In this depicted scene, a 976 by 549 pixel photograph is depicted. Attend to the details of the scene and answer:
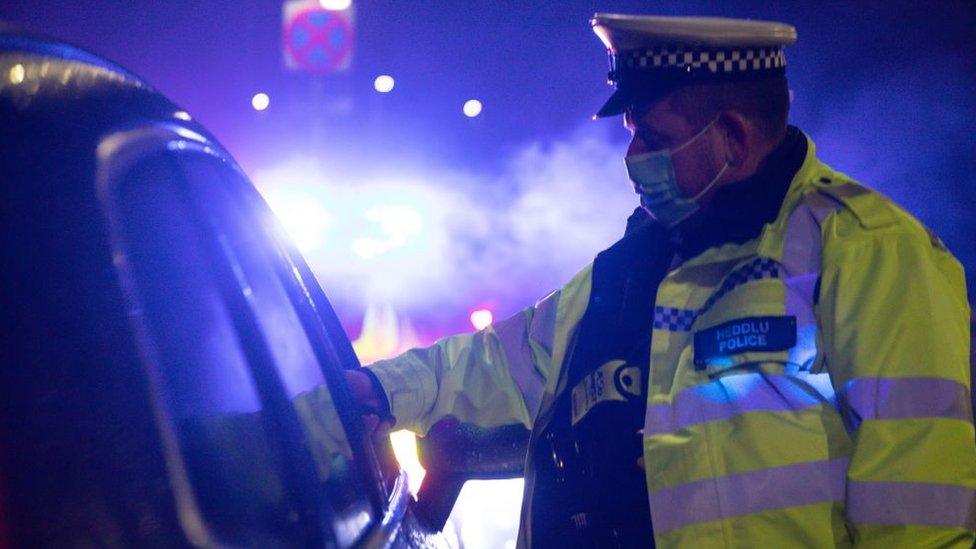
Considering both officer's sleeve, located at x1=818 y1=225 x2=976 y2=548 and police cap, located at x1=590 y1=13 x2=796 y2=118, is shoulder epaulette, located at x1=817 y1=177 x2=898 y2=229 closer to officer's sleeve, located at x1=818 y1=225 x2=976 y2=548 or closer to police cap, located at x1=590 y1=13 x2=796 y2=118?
officer's sleeve, located at x1=818 y1=225 x2=976 y2=548

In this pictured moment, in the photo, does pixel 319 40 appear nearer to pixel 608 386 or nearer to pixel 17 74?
pixel 608 386

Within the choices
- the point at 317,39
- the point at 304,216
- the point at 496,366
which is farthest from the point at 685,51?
the point at 304,216

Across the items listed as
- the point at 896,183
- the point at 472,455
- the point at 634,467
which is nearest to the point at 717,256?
the point at 634,467

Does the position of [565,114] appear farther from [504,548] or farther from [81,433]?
[81,433]

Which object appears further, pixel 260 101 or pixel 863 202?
pixel 260 101

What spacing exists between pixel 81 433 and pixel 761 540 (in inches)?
45.2

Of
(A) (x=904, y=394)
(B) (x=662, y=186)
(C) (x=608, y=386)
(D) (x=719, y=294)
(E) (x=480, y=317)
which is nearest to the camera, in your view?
(A) (x=904, y=394)

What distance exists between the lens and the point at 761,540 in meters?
1.47

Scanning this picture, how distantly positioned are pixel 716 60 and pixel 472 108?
8.24m

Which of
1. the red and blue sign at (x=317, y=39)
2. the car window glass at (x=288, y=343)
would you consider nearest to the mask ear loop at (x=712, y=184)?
the car window glass at (x=288, y=343)

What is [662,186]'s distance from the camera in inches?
80.3

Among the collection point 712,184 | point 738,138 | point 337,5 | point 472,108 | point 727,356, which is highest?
point 337,5

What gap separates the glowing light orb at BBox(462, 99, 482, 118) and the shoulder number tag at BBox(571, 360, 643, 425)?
27.4 feet

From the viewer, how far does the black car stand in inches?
26.2
